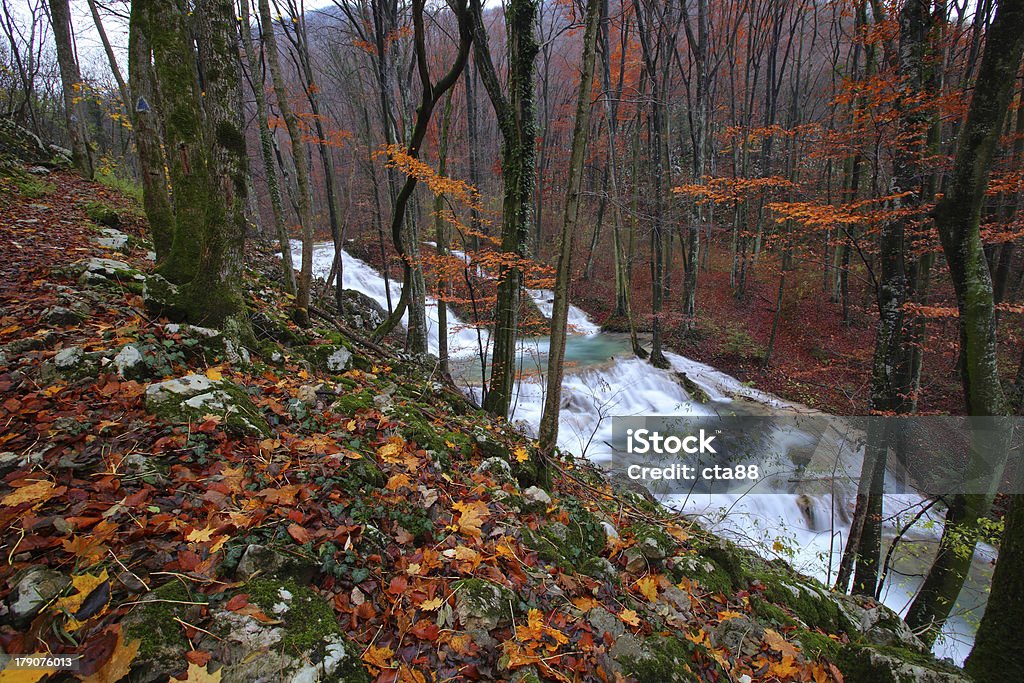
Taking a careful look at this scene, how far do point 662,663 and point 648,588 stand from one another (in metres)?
0.83

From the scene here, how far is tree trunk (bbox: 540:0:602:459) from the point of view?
12.3 feet

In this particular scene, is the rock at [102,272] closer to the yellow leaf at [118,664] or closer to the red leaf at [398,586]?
the yellow leaf at [118,664]

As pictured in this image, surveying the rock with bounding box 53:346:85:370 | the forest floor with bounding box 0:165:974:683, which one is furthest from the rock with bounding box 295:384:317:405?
the rock with bounding box 53:346:85:370

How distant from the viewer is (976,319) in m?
4.82

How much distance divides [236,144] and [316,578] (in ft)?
12.7

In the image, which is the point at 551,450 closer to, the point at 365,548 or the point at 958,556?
the point at 365,548

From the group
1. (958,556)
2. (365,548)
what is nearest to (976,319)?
(958,556)

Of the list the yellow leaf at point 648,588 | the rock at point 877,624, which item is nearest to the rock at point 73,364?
the yellow leaf at point 648,588

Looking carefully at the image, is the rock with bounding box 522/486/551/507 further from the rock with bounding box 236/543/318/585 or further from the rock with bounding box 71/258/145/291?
the rock with bounding box 71/258/145/291

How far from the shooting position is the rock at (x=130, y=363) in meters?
2.81

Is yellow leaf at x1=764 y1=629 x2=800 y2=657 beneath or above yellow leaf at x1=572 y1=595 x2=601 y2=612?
beneath

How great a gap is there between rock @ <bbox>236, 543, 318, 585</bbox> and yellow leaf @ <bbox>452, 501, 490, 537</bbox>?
3.09 feet

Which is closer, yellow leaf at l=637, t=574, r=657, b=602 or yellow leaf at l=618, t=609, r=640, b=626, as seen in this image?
yellow leaf at l=618, t=609, r=640, b=626

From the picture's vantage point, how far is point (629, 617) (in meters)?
2.43
